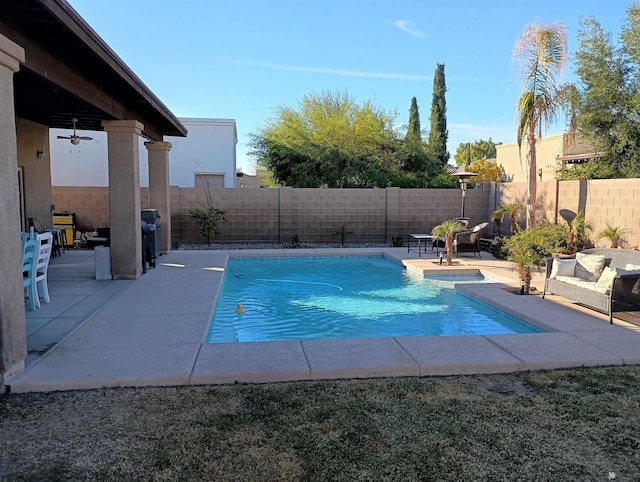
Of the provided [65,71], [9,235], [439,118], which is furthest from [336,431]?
[439,118]

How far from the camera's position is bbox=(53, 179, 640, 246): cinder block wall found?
15312 millimetres

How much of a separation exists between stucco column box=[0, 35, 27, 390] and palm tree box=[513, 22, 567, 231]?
11.1m

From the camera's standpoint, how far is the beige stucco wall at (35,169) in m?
11.4

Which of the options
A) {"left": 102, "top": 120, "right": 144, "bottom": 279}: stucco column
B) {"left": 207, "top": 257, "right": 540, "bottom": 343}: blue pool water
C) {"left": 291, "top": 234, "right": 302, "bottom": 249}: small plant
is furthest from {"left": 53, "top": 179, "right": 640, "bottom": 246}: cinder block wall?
{"left": 102, "top": 120, "right": 144, "bottom": 279}: stucco column

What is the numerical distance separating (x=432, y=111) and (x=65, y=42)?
28.8 meters

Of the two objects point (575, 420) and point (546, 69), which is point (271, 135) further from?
point (575, 420)

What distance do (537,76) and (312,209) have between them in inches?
291

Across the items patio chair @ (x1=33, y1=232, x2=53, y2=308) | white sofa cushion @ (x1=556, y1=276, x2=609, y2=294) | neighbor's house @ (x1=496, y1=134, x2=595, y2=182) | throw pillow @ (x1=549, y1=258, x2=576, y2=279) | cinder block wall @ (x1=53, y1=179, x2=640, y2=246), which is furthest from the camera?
neighbor's house @ (x1=496, y1=134, x2=595, y2=182)

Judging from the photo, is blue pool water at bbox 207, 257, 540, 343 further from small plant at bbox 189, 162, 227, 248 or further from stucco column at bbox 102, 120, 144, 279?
small plant at bbox 189, 162, 227, 248

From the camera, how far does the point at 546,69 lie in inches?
476

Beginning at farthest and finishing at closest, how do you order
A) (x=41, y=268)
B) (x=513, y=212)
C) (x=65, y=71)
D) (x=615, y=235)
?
(x=513, y=212) → (x=615, y=235) → (x=41, y=268) → (x=65, y=71)

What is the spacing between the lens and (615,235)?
→ 34.4ft

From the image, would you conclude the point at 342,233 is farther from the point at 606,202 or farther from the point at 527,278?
the point at 527,278

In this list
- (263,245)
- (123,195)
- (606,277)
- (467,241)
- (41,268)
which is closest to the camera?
(606,277)
